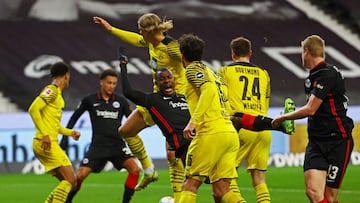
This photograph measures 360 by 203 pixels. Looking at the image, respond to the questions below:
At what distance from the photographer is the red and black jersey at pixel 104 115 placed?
12750mm

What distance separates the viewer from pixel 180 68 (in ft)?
35.5

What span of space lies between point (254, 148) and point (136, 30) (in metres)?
16.6

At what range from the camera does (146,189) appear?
49.6 ft

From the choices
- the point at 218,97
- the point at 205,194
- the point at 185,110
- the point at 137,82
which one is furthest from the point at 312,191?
the point at 137,82

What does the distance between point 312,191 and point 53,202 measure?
3750mm

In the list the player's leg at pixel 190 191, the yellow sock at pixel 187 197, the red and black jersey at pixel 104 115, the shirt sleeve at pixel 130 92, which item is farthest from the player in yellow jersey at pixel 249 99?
the red and black jersey at pixel 104 115

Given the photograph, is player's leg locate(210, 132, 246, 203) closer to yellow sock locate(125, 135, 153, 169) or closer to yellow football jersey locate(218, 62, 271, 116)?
yellow football jersey locate(218, 62, 271, 116)

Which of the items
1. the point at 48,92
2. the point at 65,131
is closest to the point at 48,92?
the point at 48,92

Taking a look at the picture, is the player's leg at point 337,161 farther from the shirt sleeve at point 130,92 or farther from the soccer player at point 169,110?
the shirt sleeve at point 130,92

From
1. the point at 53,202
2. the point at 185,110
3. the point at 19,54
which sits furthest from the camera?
the point at 19,54

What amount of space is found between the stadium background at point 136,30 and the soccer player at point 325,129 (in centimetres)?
1566

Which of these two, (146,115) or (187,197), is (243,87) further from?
(187,197)

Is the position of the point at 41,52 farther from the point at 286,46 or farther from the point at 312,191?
the point at 312,191

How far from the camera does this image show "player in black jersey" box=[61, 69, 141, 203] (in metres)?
12.4
